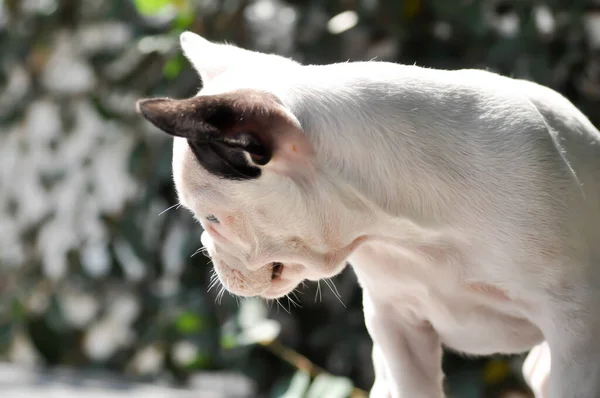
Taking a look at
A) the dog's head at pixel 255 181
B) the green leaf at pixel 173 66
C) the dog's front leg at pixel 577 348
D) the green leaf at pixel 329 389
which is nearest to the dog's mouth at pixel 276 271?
the dog's head at pixel 255 181

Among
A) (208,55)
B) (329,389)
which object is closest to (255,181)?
(208,55)

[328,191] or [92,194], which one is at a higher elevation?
[328,191]

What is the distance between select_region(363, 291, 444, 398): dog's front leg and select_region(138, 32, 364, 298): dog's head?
0.12m

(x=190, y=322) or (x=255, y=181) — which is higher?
(x=255, y=181)

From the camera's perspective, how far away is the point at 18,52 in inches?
83.0

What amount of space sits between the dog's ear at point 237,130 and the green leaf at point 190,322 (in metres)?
1.21

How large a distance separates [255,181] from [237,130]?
57 millimetres

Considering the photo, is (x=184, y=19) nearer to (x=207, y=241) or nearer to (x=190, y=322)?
(x=190, y=322)

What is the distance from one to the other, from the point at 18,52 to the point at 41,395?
86cm

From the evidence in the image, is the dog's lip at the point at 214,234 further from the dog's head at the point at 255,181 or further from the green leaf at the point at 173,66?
the green leaf at the point at 173,66

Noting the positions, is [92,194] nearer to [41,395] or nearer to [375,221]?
[41,395]

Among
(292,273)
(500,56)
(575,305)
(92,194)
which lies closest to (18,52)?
(92,194)

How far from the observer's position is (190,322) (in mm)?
1810

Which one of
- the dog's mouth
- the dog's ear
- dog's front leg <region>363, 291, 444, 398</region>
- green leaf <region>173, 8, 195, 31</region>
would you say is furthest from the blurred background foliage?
the dog's ear
